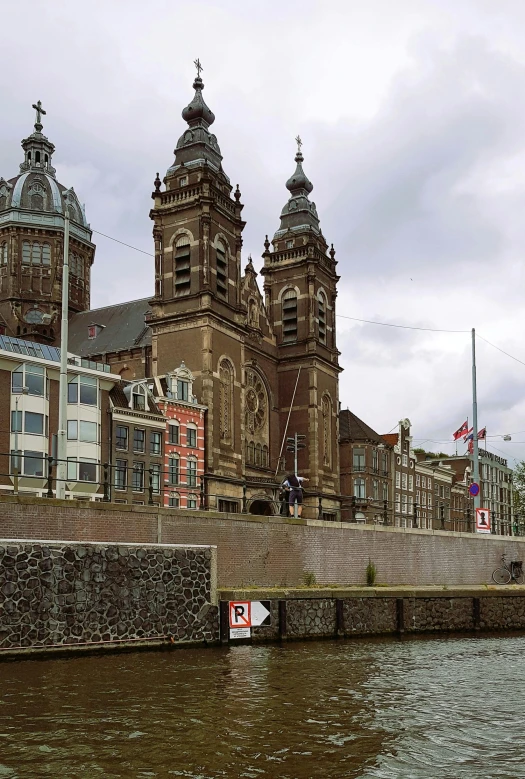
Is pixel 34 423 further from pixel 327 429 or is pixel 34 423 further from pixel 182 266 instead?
pixel 327 429

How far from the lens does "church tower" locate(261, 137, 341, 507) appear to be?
67000 millimetres

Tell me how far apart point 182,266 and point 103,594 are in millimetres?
38325

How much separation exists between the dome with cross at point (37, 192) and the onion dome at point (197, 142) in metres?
23.2

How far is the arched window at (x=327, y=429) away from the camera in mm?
68206

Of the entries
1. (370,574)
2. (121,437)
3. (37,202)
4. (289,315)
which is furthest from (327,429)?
(37,202)

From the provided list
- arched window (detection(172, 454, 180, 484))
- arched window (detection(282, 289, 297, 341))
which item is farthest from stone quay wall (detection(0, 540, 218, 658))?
arched window (detection(282, 289, 297, 341))

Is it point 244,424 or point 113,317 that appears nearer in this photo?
point 244,424

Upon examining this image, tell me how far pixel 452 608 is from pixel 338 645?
7535 millimetres

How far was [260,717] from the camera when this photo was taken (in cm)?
1442

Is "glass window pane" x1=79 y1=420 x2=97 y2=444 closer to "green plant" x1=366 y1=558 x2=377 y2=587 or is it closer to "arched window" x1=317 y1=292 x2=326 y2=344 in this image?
"green plant" x1=366 y1=558 x2=377 y2=587

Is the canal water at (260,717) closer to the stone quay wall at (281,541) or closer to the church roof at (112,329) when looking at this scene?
the stone quay wall at (281,541)

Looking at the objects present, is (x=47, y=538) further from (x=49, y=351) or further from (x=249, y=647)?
(x=49, y=351)

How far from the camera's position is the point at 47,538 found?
23.0 metres

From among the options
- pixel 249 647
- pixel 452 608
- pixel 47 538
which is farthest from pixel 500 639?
pixel 47 538
